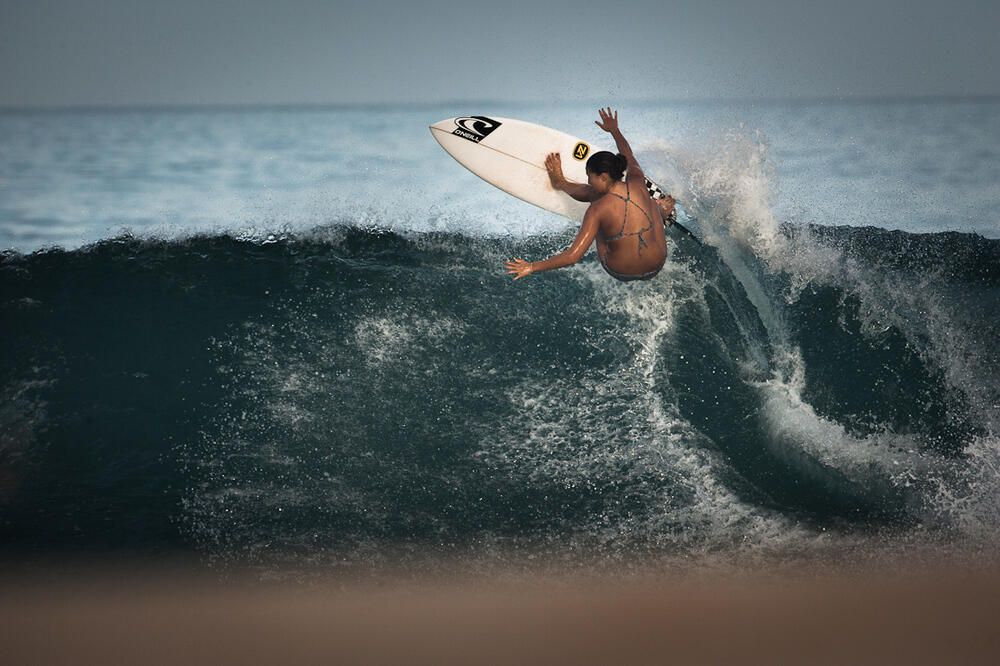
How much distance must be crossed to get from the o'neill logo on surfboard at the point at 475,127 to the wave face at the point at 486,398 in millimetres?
672

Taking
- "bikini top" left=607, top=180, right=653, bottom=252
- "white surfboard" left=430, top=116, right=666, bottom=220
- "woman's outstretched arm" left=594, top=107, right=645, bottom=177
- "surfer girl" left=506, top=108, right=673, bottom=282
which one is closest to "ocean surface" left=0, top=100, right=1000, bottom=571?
"white surfboard" left=430, top=116, right=666, bottom=220

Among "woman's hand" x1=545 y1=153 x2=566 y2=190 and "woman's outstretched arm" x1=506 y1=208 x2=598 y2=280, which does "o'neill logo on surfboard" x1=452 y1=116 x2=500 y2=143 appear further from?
"woman's outstretched arm" x1=506 y1=208 x2=598 y2=280

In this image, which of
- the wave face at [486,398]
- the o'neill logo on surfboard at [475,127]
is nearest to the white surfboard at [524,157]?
the o'neill logo on surfboard at [475,127]

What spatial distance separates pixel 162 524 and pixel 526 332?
2.00m

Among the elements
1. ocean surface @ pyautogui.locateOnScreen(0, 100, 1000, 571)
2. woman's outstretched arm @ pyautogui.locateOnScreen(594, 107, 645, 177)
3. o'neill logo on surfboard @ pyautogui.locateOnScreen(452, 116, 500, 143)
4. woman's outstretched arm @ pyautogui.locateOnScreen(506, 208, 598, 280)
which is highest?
o'neill logo on surfboard @ pyautogui.locateOnScreen(452, 116, 500, 143)

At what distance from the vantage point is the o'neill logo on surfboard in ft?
15.4

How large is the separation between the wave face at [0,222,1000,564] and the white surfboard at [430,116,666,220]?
46cm

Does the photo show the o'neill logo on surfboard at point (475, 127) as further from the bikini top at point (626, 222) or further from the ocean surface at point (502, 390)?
the bikini top at point (626, 222)

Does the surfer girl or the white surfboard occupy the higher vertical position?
the white surfboard

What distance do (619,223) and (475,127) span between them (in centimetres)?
156

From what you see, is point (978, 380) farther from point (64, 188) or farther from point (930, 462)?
point (64, 188)

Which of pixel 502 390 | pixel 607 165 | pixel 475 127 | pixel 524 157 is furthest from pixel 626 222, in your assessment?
pixel 475 127

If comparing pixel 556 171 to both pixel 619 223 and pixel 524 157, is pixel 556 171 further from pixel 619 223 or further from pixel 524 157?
pixel 619 223

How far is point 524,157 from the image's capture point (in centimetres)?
453
